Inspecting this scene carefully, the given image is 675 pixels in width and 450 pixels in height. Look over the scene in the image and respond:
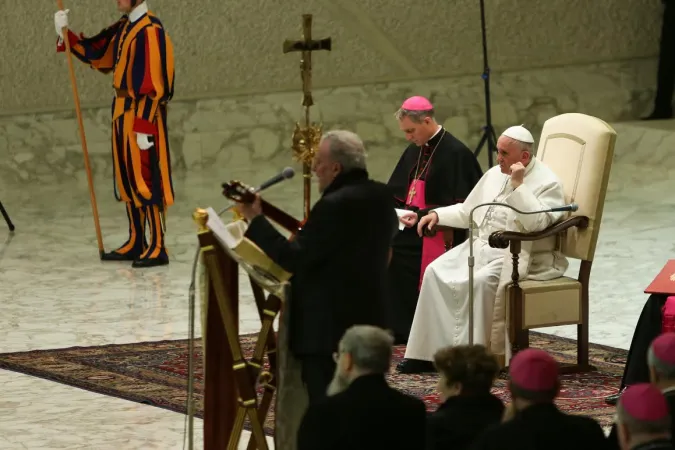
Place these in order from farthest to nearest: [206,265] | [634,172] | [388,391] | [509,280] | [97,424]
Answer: [634,172], [509,280], [97,424], [206,265], [388,391]

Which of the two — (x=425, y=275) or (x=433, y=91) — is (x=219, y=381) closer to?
(x=425, y=275)

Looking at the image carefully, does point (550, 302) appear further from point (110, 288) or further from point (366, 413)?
point (110, 288)

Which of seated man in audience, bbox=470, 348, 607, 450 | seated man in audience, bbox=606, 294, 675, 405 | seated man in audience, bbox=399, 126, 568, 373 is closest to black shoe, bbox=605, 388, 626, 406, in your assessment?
seated man in audience, bbox=606, 294, 675, 405

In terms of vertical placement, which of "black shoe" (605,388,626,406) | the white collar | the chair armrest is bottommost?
"black shoe" (605,388,626,406)

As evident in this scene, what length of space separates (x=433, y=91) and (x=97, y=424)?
8683mm

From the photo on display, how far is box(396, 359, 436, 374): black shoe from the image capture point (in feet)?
24.2

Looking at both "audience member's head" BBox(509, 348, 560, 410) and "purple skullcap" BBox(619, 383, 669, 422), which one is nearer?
"purple skullcap" BBox(619, 383, 669, 422)

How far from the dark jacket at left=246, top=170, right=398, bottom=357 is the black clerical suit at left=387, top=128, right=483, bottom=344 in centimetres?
272

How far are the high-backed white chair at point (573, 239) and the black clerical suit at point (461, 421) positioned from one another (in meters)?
2.55

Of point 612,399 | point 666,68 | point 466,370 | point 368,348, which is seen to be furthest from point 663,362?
point 666,68

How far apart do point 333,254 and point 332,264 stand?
0.12ft

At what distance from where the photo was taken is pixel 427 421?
450cm

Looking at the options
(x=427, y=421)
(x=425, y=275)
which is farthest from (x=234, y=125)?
(x=427, y=421)

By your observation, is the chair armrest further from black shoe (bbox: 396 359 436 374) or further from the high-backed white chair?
black shoe (bbox: 396 359 436 374)
